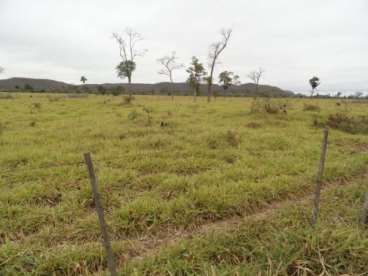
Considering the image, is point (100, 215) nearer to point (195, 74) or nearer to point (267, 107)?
point (267, 107)

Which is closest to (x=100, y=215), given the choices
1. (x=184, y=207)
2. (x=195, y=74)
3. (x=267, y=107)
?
(x=184, y=207)

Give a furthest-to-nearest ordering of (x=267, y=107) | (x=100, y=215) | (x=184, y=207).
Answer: (x=267, y=107)
(x=184, y=207)
(x=100, y=215)

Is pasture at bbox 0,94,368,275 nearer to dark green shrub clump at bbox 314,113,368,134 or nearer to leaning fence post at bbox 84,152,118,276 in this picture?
leaning fence post at bbox 84,152,118,276

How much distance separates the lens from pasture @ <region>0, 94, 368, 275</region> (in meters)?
2.06

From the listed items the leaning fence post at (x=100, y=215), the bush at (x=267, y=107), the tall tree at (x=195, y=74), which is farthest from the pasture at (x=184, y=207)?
the tall tree at (x=195, y=74)

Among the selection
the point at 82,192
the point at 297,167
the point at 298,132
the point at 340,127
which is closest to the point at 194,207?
the point at 82,192

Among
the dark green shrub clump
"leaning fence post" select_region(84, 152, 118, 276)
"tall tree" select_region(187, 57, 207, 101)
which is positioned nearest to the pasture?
"leaning fence post" select_region(84, 152, 118, 276)

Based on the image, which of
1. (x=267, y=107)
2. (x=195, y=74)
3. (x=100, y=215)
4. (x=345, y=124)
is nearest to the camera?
(x=100, y=215)

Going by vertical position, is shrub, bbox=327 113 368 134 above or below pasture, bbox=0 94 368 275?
above

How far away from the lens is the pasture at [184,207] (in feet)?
6.77

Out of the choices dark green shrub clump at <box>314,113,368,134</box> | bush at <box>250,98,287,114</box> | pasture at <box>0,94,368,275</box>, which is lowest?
pasture at <box>0,94,368,275</box>

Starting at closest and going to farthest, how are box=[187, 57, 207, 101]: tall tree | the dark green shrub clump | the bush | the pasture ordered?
the pasture < the dark green shrub clump < the bush < box=[187, 57, 207, 101]: tall tree

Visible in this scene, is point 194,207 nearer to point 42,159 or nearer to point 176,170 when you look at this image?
point 176,170

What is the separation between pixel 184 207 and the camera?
2.99 metres
